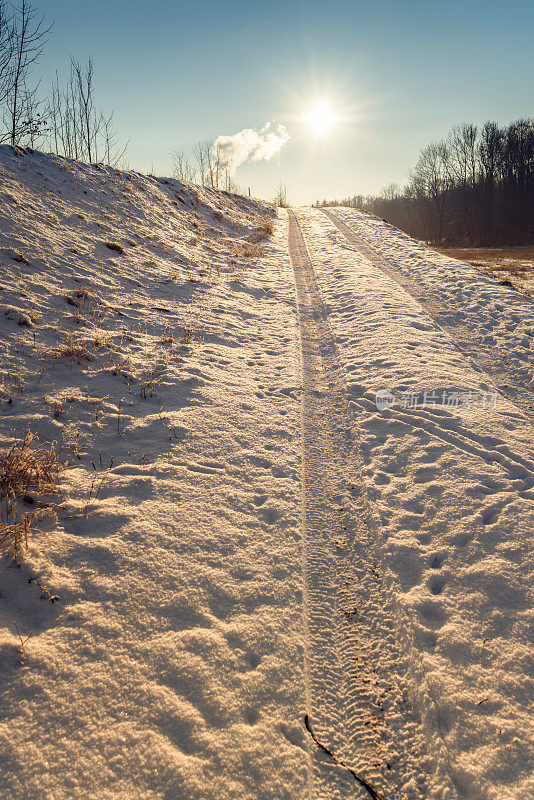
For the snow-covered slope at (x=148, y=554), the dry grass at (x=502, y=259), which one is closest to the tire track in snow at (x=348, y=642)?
the snow-covered slope at (x=148, y=554)

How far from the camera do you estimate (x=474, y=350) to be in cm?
677

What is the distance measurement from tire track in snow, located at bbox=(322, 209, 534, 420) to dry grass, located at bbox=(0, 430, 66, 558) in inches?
220

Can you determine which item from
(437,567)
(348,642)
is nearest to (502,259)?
(437,567)

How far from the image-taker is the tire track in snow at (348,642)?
1.81 m

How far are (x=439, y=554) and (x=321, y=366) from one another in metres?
3.95

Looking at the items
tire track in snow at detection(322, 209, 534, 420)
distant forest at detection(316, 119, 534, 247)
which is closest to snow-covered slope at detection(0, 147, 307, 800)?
tire track in snow at detection(322, 209, 534, 420)

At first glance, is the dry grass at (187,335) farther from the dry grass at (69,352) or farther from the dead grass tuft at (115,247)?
the dead grass tuft at (115,247)

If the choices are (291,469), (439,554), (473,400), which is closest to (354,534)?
(439,554)

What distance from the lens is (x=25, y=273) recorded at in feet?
20.6

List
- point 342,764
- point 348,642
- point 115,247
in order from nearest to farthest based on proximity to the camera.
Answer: point 342,764 < point 348,642 < point 115,247

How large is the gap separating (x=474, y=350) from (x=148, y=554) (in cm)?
661

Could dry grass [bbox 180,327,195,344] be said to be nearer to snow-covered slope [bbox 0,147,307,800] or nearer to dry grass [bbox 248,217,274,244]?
snow-covered slope [bbox 0,147,307,800]

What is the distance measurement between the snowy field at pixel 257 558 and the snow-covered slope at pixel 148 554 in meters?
0.01

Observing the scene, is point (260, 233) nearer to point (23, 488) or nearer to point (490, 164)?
point (23, 488)
